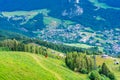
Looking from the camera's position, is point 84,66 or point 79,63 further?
point 84,66

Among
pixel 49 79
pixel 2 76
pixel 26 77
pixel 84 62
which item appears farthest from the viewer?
pixel 84 62

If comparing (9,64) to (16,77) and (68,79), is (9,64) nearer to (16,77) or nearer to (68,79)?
(16,77)

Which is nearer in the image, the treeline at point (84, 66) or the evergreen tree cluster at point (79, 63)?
the treeline at point (84, 66)

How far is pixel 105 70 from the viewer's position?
583ft

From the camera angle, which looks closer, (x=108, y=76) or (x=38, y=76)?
(x=38, y=76)

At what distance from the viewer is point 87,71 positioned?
182 m

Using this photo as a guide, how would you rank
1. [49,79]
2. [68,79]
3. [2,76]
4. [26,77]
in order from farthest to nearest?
[68,79]
[49,79]
[26,77]
[2,76]

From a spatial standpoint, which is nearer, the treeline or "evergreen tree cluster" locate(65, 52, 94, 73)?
the treeline

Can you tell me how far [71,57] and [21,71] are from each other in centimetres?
8703

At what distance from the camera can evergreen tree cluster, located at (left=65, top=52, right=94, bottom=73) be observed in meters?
181

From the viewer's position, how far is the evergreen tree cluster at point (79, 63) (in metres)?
181

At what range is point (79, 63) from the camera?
603ft

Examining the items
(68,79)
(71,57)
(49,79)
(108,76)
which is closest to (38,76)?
(49,79)

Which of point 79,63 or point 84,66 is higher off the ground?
point 79,63
